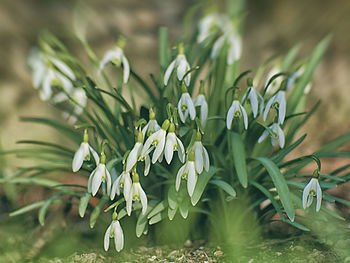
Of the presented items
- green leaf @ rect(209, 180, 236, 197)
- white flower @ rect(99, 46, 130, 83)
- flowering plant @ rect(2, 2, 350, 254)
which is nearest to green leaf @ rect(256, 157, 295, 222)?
flowering plant @ rect(2, 2, 350, 254)

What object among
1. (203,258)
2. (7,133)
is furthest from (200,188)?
(7,133)

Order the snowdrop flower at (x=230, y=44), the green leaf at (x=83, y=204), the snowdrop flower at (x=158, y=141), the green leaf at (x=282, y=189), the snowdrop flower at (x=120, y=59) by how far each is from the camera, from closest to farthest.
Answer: the snowdrop flower at (x=158, y=141) < the green leaf at (x=282, y=189) < the green leaf at (x=83, y=204) < the snowdrop flower at (x=120, y=59) < the snowdrop flower at (x=230, y=44)

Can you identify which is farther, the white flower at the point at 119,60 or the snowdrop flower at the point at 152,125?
the white flower at the point at 119,60

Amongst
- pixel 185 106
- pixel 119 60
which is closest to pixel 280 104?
pixel 185 106

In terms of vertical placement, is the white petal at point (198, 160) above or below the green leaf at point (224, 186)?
above

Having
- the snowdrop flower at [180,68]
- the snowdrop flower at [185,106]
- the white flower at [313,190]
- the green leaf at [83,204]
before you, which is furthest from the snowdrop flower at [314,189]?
the green leaf at [83,204]

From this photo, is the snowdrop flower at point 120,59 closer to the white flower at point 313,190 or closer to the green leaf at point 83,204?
the green leaf at point 83,204

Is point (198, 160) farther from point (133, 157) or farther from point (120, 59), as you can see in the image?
point (120, 59)
